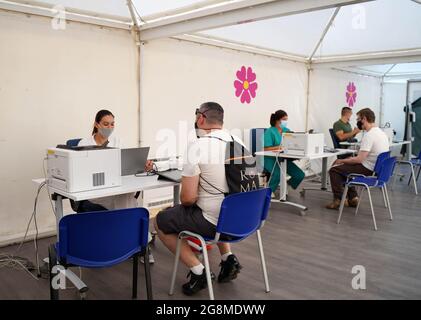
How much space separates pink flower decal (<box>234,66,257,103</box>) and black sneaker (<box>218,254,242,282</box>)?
3.27m

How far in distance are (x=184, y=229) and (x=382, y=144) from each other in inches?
112

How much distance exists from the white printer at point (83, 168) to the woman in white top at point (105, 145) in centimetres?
50

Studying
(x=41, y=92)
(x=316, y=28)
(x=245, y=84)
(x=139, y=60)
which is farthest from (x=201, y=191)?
(x=316, y=28)

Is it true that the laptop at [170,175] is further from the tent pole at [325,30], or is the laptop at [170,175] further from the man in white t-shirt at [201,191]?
the tent pole at [325,30]

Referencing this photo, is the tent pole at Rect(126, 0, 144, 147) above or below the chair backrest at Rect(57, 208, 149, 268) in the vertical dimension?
above

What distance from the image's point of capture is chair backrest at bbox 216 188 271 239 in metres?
2.24

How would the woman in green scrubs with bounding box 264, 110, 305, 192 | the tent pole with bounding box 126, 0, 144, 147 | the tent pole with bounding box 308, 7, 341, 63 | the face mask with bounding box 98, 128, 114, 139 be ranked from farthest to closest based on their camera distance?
the tent pole with bounding box 308, 7, 341, 63 < the woman in green scrubs with bounding box 264, 110, 305, 192 < the tent pole with bounding box 126, 0, 144, 147 < the face mask with bounding box 98, 128, 114, 139

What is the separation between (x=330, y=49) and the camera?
6270 mm

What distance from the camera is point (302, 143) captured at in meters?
4.46

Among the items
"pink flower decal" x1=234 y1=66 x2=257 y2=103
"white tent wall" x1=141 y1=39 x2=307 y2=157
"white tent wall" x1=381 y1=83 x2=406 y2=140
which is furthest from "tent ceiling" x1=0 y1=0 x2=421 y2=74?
"white tent wall" x1=381 y1=83 x2=406 y2=140

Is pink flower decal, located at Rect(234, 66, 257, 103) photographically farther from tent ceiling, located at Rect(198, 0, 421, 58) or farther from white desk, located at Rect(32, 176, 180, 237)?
white desk, located at Rect(32, 176, 180, 237)

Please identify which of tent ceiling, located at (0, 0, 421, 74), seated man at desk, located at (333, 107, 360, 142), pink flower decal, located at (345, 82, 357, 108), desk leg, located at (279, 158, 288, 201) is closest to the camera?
tent ceiling, located at (0, 0, 421, 74)

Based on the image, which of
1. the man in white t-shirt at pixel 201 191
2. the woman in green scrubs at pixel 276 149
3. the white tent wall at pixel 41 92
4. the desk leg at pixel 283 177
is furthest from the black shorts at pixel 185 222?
the woman in green scrubs at pixel 276 149

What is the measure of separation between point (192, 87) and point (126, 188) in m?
2.65
